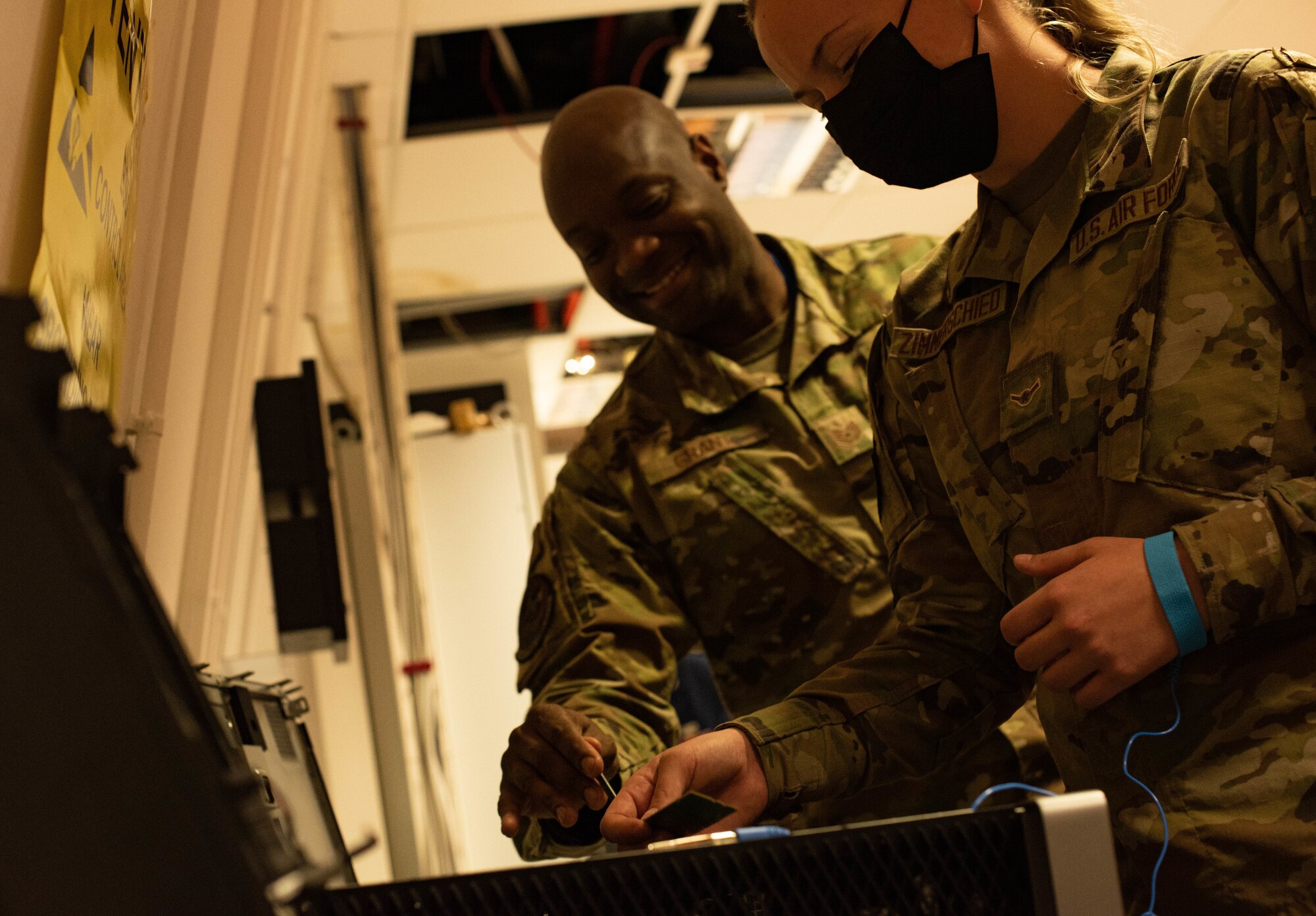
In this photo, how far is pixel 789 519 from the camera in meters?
1.61

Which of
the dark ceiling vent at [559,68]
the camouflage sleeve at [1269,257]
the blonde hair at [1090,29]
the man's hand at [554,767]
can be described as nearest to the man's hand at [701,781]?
the man's hand at [554,767]

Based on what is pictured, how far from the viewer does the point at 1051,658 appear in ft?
2.84

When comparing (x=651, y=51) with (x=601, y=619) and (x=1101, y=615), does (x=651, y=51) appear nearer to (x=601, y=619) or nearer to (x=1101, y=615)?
(x=601, y=619)

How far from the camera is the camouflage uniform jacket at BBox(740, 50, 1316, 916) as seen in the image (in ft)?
2.76

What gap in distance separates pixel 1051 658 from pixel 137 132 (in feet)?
2.79

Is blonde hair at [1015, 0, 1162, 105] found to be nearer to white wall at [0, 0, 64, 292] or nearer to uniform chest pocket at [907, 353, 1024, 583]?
uniform chest pocket at [907, 353, 1024, 583]

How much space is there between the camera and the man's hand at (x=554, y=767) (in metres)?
1.09

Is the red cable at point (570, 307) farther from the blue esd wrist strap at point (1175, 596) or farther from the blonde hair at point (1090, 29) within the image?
the blue esd wrist strap at point (1175, 596)

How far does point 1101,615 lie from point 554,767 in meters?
0.56

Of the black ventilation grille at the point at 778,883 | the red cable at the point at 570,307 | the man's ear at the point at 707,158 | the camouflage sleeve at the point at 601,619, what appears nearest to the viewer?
the black ventilation grille at the point at 778,883

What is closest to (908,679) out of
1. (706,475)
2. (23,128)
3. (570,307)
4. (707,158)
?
(706,475)

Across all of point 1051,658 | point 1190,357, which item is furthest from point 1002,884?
point 1190,357

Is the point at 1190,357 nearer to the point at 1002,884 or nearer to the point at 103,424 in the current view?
the point at 1002,884

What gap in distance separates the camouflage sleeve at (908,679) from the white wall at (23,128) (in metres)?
0.68
